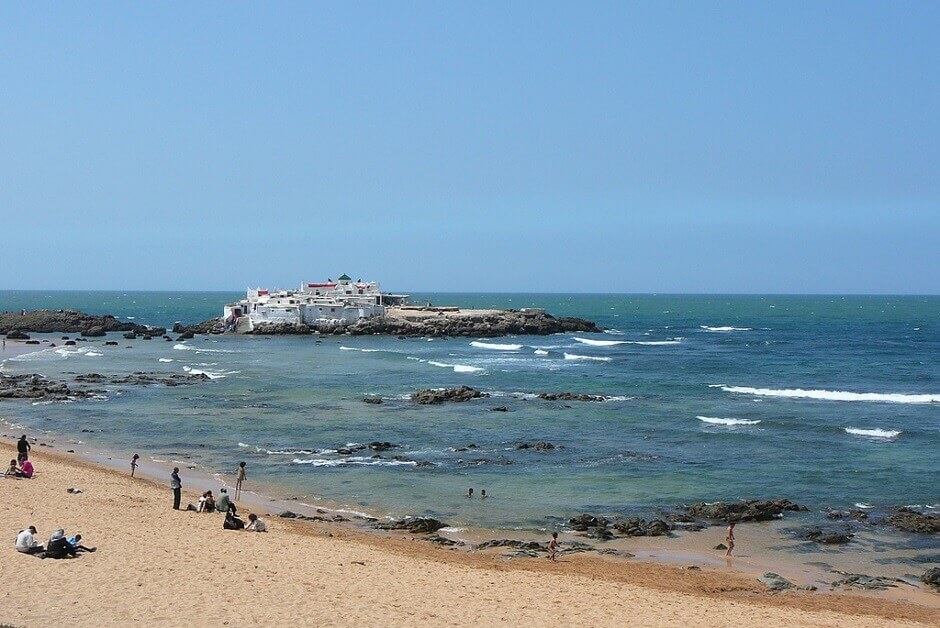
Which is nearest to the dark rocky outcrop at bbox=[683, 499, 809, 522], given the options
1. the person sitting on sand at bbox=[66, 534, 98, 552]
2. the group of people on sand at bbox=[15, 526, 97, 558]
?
the person sitting on sand at bbox=[66, 534, 98, 552]

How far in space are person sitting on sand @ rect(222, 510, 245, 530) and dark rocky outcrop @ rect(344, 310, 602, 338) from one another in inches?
2539

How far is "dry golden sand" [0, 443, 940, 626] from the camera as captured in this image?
12891mm

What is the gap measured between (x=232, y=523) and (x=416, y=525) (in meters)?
4.47

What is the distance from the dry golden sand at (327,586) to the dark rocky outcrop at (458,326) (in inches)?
2529

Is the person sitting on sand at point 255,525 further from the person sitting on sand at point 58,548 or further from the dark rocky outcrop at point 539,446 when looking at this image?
the dark rocky outcrop at point 539,446

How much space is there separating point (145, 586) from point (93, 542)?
3.12 meters

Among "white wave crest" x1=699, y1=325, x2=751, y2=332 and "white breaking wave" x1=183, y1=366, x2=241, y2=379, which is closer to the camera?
"white breaking wave" x1=183, y1=366, x2=241, y2=379

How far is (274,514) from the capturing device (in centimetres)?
2180

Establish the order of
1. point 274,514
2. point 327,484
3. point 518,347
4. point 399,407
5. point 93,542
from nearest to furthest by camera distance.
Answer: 1. point 93,542
2. point 274,514
3. point 327,484
4. point 399,407
5. point 518,347

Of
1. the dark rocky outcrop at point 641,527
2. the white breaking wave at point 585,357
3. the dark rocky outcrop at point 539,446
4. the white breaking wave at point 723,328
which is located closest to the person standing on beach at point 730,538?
the dark rocky outcrop at point 641,527

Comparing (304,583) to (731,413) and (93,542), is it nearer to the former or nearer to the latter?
(93,542)

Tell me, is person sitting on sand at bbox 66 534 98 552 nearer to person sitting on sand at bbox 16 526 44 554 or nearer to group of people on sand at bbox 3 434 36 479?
person sitting on sand at bbox 16 526 44 554

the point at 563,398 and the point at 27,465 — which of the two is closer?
the point at 27,465

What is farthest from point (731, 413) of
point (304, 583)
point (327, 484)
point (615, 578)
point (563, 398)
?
point (304, 583)
